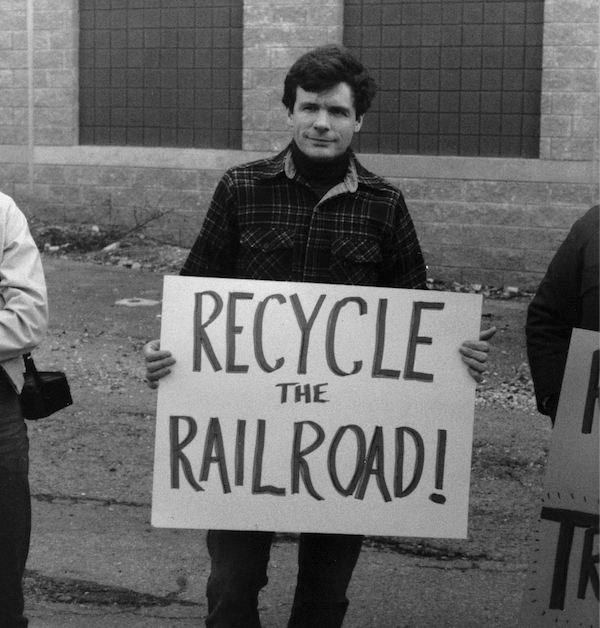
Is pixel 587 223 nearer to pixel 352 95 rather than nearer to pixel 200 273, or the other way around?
pixel 352 95

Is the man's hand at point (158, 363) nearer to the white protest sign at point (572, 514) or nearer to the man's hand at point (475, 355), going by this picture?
the man's hand at point (475, 355)

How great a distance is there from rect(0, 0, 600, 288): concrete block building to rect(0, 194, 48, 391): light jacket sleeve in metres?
8.12

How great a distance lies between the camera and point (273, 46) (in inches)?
466

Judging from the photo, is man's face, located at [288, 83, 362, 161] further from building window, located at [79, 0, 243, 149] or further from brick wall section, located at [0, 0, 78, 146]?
brick wall section, located at [0, 0, 78, 146]

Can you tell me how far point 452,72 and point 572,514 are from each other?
28.7 ft

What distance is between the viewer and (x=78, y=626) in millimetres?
4395

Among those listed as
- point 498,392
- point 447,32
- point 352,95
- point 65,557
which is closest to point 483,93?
point 447,32

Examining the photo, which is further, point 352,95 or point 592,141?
point 592,141

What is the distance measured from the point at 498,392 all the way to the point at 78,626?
4.06m

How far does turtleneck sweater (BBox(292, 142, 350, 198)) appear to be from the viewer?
345cm

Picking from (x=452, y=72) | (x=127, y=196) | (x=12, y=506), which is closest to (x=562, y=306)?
(x=12, y=506)

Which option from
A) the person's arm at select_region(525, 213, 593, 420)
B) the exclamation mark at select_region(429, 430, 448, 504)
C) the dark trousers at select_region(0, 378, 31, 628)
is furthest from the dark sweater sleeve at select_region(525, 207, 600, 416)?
the dark trousers at select_region(0, 378, 31, 628)

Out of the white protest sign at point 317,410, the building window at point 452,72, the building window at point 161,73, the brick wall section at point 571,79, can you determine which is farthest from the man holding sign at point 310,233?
the building window at point 161,73

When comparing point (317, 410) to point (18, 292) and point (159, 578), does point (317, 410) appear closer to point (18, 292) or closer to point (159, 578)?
point (18, 292)
